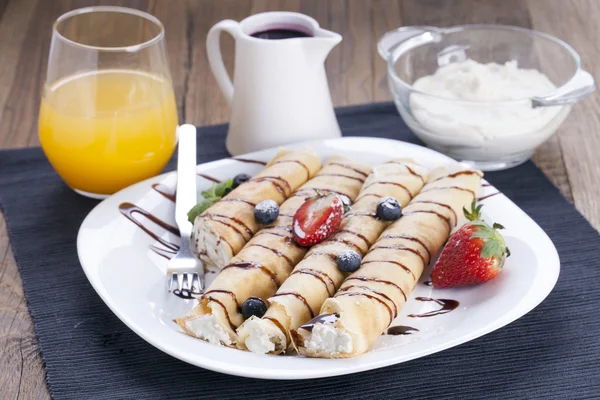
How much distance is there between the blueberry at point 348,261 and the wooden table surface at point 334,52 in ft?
2.20

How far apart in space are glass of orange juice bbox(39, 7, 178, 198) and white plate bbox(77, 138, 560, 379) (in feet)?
0.32

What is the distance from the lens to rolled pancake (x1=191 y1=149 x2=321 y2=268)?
1846 mm

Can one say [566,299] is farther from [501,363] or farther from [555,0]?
[555,0]

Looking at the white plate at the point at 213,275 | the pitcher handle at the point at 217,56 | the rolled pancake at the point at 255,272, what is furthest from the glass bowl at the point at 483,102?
the pitcher handle at the point at 217,56

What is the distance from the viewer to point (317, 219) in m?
1.76

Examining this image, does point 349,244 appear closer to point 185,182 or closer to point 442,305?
point 442,305

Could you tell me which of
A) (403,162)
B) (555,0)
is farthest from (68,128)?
(555,0)

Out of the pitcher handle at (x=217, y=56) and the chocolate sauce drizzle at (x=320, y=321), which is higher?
the pitcher handle at (x=217, y=56)

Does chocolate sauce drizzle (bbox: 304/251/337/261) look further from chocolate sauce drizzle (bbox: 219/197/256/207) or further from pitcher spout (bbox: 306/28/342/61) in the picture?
pitcher spout (bbox: 306/28/342/61)

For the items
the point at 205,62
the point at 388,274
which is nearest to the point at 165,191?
the point at 388,274

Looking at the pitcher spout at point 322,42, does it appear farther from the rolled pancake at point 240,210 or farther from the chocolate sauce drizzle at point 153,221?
the chocolate sauce drizzle at point 153,221

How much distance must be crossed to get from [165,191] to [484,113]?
84cm

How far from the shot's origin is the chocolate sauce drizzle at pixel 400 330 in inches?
64.6

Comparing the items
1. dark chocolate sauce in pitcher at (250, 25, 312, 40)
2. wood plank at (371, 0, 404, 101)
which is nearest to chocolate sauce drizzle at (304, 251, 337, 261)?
dark chocolate sauce in pitcher at (250, 25, 312, 40)
